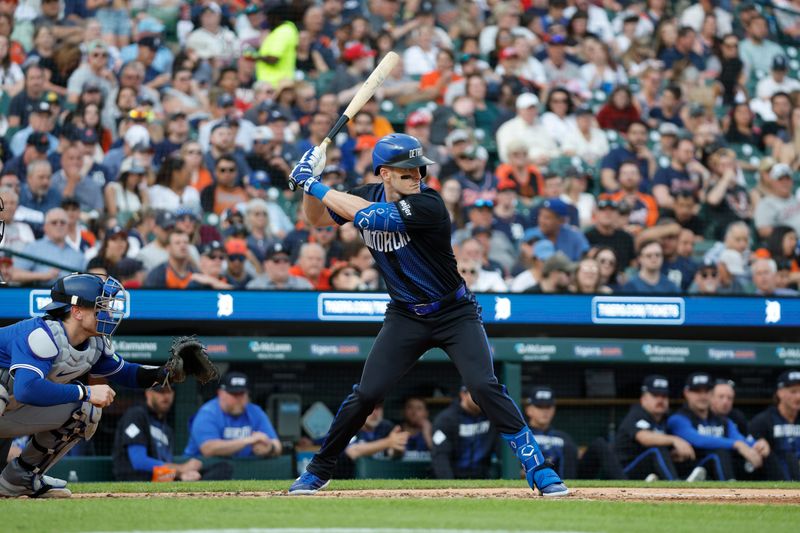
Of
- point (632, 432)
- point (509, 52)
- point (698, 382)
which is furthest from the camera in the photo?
point (509, 52)

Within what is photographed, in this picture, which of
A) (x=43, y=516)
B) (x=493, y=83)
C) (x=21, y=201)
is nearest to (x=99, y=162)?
(x=21, y=201)

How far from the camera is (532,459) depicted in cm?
532

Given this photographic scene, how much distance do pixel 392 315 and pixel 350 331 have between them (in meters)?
3.49

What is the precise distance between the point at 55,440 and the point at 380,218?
69.9 inches

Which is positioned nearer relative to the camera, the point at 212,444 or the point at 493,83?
the point at 212,444

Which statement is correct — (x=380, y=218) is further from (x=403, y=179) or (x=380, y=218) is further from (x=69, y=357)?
(x=69, y=357)

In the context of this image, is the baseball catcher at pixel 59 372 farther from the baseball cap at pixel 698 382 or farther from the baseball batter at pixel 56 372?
the baseball cap at pixel 698 382

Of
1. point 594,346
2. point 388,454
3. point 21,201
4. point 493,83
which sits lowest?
point 388,454

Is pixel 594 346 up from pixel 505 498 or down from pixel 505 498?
up

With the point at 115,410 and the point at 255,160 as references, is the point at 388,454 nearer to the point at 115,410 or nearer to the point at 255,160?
the point at 115,410

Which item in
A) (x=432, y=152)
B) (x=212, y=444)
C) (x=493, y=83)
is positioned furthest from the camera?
(x=493, y=83)

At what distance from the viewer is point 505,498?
5.42m

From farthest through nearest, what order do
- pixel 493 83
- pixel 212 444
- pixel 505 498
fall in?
pixel 493 83, pixel 212 444, pixel 505 498

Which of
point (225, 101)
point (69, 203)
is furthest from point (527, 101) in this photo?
point (69, 203)
